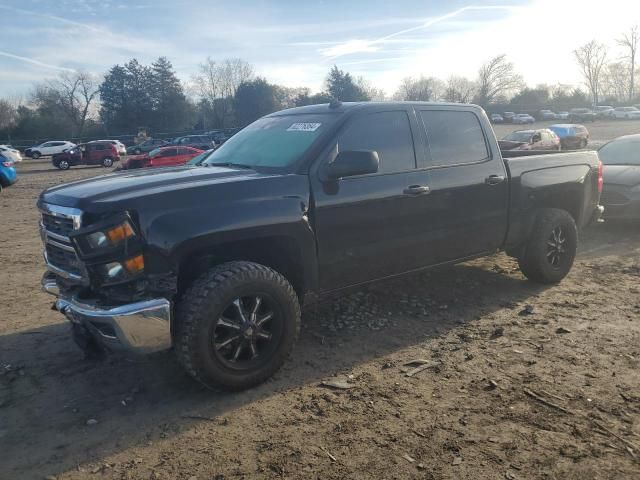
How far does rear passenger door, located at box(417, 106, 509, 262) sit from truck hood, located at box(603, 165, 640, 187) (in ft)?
15.2

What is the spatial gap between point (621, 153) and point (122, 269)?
9.56 meters

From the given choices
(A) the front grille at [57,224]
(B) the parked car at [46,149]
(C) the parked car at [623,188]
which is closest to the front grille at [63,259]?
(A) the front grille at [57,224]

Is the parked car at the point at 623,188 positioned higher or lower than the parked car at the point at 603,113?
lower

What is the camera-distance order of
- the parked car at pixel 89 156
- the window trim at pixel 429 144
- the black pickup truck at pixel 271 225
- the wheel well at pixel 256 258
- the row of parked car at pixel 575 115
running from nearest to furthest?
the black pickup truck at pixel 271 225, the wheel well at pixel 256 258, the window trim at pixel 429 144, the parked car at pixel 89 156, the row of parked car at pixel 575 115

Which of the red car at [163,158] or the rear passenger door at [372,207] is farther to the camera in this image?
the red car at [163,158]

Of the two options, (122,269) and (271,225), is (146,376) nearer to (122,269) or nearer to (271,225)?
(122,269)

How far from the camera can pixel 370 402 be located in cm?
339

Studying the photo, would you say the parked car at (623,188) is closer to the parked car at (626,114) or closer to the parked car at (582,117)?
the parked car at (582,117)

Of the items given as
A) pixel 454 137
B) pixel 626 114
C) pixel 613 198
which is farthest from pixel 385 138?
pixel 626 114

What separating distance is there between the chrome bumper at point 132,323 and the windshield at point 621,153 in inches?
355

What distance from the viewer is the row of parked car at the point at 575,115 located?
213ft

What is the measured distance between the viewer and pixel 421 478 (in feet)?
8.64

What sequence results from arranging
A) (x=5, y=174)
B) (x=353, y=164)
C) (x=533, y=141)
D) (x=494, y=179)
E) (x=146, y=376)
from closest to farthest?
(x=353, y=164), (x=146, y=376), (x=494, y=179), (x=5, y=174), (x=533, y=141)

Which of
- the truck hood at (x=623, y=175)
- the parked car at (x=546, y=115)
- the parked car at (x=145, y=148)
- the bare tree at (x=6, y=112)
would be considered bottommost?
the truck hood at (x=623, y=175)
